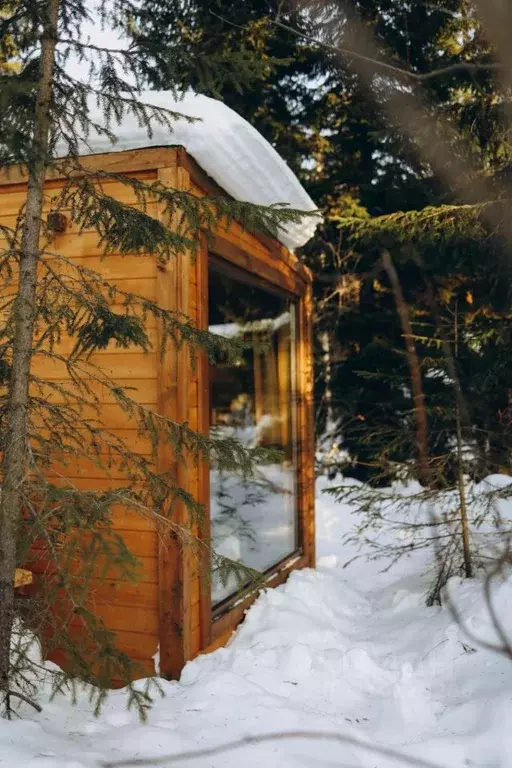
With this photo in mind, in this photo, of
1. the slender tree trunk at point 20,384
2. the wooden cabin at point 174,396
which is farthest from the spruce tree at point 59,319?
the wooden cabin at point 174,396

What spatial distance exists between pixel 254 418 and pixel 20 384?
2.72 m

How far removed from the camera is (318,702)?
3174 millimetres

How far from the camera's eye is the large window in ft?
13.5

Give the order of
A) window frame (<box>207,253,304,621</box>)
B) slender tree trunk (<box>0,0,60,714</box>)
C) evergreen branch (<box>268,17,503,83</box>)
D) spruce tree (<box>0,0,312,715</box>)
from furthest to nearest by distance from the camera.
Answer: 1. window frame (<box>207,253,304,621</box>)
2. evergreen branch (<box>268,17,503,83</box>)
3. slender tree trunk (<box>0,0,60,714</box>)
4. spruce tree (<box>0,0,312,715</box>)

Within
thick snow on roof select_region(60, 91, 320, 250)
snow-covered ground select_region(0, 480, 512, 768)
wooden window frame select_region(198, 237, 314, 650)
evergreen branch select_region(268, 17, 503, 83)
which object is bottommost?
snow-covered ground select_region(0, 480, 512, 768)

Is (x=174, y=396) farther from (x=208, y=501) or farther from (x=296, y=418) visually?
(x=296, y=418)

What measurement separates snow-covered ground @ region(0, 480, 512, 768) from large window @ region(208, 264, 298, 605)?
0.47 m

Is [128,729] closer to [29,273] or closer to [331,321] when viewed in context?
[29,273]

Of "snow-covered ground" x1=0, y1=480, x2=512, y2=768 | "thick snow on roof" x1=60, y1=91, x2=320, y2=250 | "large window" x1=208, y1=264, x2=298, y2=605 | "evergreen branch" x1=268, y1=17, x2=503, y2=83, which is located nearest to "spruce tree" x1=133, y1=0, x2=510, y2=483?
"large window" x1=208, y1=264, x2=298, y2=605

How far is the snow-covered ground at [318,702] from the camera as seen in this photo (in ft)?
8.07

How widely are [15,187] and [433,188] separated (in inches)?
266

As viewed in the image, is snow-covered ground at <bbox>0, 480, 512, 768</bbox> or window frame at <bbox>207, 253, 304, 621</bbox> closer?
snow-covered ground at <bbox>0, 480, 512, 768</bbox>

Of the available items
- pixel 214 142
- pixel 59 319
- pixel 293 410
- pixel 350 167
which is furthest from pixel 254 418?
pixel 350 167

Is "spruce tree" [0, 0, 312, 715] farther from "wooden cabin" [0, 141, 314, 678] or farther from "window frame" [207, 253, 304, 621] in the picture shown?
"window frame" [207, 253, 304, 621]
